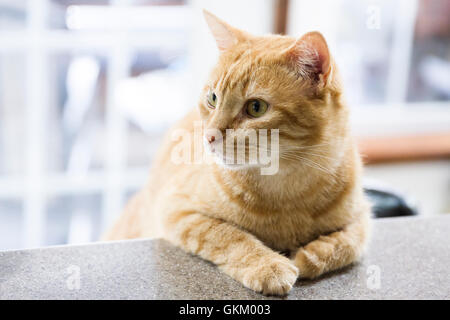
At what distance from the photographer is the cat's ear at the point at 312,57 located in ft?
3.53

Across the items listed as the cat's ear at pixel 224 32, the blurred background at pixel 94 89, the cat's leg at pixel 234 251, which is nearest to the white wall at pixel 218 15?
the blurred background at pixel 94 89

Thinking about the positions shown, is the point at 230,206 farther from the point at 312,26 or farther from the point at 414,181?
the point at 414,181

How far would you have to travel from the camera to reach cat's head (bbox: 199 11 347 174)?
1116 millimetres

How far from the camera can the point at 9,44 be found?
2.32m

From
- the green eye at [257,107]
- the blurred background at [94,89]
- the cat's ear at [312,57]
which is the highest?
the cat's ear at [312,57]

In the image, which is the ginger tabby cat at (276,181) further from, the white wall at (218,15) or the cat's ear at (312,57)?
the white wall at (218,15)

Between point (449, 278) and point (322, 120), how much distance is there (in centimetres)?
41

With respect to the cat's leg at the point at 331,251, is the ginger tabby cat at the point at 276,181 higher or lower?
higher

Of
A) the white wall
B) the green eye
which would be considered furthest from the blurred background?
the green eye

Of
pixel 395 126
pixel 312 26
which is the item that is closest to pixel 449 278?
pixel 312 26

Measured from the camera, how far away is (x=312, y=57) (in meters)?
1.12

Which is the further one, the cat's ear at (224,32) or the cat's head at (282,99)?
the cat's ear at (224,32)

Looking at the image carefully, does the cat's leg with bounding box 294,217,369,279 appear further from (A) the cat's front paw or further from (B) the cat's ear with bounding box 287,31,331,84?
(B) the cat's ear with bounding box 287,31,331,84

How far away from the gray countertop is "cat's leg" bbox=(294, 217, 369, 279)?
20 mm
